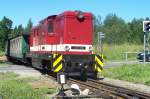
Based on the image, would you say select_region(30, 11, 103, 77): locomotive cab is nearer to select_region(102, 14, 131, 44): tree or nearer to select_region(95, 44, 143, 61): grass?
select_region(95, 44, 143, 61): grass

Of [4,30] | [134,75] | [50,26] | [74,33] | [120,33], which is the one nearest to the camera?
[74,33]

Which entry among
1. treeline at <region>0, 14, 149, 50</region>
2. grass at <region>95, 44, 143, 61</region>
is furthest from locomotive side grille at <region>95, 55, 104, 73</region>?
treeline at <region>0, 14, 149, 50</region>

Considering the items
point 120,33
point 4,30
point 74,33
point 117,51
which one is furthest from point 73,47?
point 120,33

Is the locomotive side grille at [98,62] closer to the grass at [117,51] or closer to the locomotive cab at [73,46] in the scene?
the locomotive cab at [73,46]

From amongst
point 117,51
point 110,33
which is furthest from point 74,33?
point 110,33

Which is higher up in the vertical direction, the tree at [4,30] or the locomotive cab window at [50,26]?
the tree at [4,30]

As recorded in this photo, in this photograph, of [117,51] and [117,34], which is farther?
[117,34]

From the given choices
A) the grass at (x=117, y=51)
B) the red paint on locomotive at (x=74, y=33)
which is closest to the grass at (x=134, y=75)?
the red paint on locomotive at (x=74, y=33)

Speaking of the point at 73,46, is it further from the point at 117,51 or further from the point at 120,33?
the point at 120,33

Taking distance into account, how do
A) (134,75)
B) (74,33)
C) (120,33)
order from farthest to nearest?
(120,33) < (134,75) < (74,33)

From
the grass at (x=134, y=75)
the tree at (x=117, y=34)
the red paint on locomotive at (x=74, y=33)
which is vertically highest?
the tree at (x=117, y=34)

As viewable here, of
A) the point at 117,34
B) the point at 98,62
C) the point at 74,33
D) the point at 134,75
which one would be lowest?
the point at 134,75

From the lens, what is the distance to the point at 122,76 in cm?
2295

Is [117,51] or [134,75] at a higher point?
[117,51]
